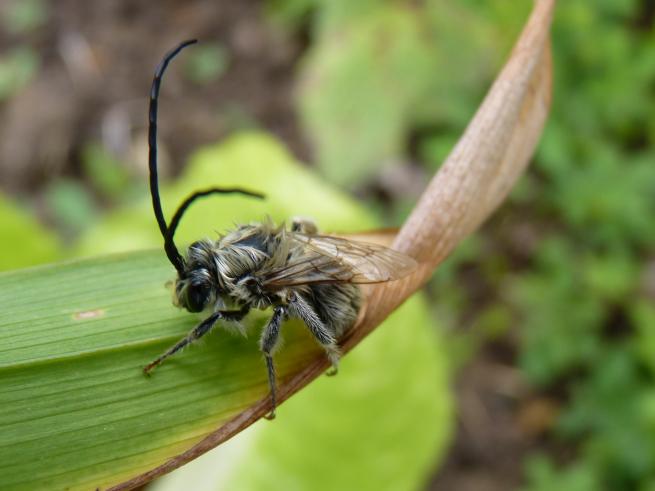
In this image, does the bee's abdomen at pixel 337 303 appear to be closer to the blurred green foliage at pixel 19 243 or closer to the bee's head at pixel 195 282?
the bee's head at pixel 195 282

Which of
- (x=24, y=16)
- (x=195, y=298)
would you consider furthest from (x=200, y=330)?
(x=24, y=16)

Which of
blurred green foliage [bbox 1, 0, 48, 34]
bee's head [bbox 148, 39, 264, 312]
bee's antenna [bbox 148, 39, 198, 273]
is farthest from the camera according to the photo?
blurred green foliage [bbox 1, 0, 48, 34]

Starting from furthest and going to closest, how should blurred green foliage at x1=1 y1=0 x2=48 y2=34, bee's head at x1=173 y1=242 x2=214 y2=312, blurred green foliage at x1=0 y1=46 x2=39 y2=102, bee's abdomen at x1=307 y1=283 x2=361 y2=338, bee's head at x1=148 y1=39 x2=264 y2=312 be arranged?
blurred green foliage at x1=1 y1=0 x2=48 y2=34, blurred green foliage at x1=0 y1=46 x2=39 y2=102, bee's abdomen at x1=307 y1=283 x2=361 y2=338, bee's head at x1=173 y1=242 x2=214 y2=312, bee's head at x1=148 y1=39 x2=264 y2=312

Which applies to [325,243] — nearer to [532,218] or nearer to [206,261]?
[206,261]

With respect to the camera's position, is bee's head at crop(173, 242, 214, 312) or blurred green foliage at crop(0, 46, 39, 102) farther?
blurred green foliage at crop(0, 46, 39, 102)

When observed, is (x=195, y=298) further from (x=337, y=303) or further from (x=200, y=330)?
(x=337, y=303)

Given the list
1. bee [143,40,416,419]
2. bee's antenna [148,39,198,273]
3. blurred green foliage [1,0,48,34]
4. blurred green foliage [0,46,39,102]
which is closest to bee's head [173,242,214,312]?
bee [143,40,416,419]

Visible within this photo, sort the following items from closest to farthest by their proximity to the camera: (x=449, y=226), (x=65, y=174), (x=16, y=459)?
(x=16, y=459)
(x=449, y=226)
(x=65, y=174)

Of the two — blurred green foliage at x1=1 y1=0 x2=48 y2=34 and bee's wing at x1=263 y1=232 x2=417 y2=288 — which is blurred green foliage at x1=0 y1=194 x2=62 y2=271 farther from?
blurred green foliage at x1=1 y1=0 x2=48 y2=34

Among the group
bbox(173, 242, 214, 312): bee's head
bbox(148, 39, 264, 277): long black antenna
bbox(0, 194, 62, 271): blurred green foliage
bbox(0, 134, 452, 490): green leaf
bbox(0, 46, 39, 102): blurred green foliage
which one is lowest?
bbox(0, 46, 39, 102): blurred green foliage

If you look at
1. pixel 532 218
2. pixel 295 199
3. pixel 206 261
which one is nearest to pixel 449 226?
pixel 206 261
